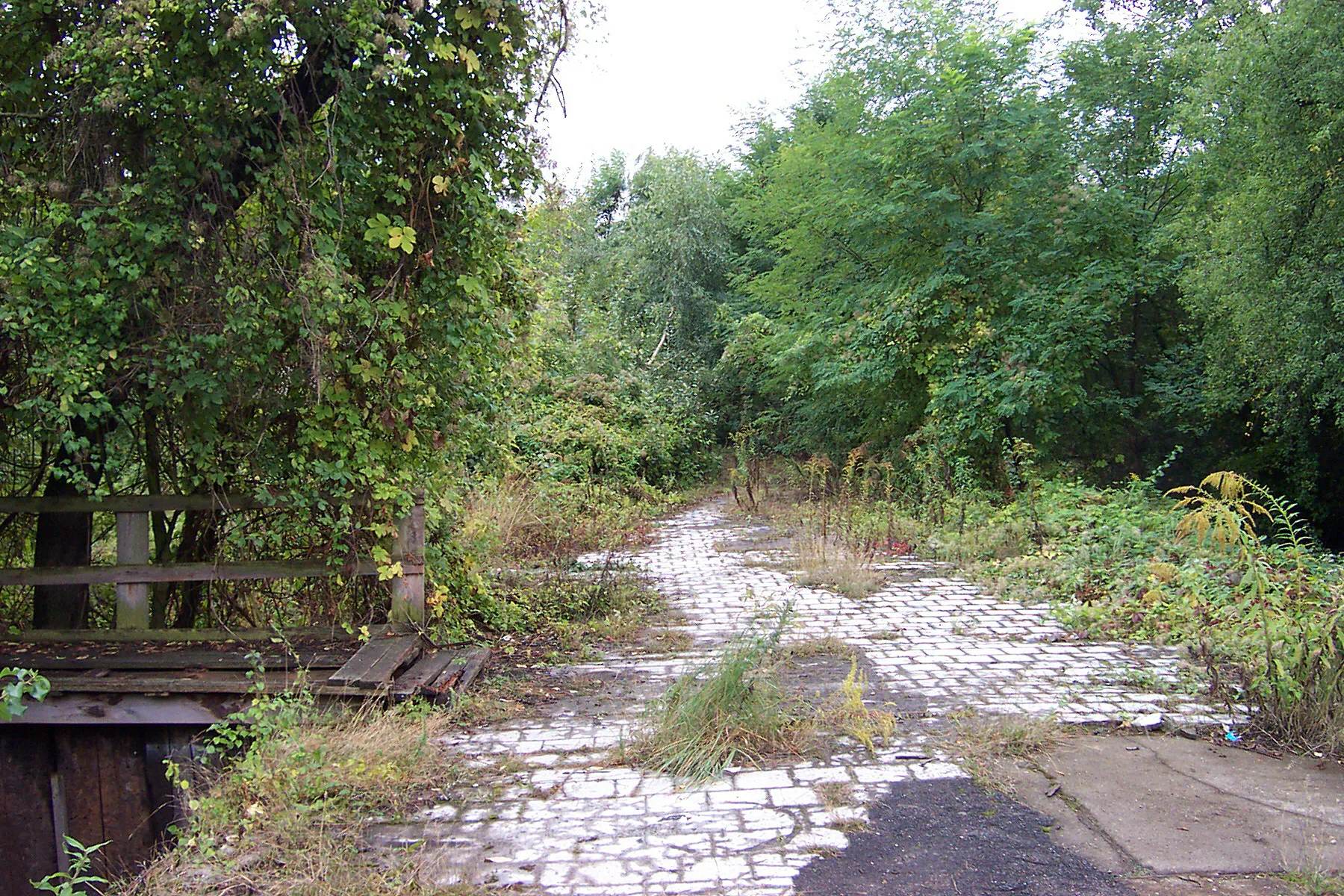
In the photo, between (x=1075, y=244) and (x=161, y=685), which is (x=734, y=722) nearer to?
(x=161, y=685)

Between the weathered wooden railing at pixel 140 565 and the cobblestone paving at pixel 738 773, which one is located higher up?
the weathered wooden railing at pixel 140 565

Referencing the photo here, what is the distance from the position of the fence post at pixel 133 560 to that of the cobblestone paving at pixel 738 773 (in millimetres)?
2650

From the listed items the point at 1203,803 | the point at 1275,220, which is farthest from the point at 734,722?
the point at 1275,220

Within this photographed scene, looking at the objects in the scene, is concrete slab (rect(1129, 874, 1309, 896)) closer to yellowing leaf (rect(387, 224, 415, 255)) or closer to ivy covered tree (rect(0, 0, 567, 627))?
ivy covered tree (rect(0, 0, 567, 627))

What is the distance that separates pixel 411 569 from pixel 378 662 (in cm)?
89

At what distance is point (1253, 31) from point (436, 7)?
11011 millimetres

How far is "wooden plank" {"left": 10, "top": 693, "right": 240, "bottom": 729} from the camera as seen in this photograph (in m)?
5.07

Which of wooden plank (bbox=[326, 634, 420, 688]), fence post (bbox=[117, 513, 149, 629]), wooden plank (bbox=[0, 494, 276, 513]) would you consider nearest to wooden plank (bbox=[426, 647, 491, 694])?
wooden plank (bbox=[326, 634, 420, 688])

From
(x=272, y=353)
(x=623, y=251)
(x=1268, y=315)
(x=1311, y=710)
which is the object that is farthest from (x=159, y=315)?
(x=623, y=251)

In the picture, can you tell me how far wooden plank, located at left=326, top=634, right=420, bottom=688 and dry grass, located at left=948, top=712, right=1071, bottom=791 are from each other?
320cm

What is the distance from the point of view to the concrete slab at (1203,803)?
11.1 ft

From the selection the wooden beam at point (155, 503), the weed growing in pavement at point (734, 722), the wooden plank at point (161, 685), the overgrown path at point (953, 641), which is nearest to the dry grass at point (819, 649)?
the overgrown path at point (953, 641)

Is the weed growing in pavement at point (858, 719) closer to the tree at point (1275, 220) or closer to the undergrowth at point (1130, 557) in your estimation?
the undergrowth at point (1130, 557)

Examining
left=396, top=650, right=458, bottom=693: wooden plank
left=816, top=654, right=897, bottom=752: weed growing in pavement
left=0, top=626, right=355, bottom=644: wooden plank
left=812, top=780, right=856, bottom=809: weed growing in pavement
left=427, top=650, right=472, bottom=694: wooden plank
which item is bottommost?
left=812, top=780, right=856, bottom=809: weed growing in pavement
